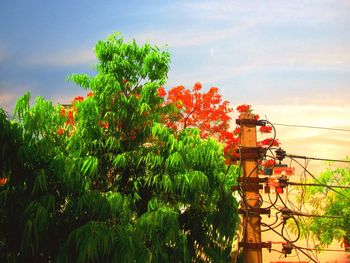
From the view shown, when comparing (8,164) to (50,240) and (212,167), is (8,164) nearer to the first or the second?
(50,240)

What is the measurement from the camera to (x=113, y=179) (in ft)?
28.1

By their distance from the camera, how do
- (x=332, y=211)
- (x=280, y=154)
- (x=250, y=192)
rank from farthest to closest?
(x=332, y=211) < (x=280, y=154) < (x=250, y=192)

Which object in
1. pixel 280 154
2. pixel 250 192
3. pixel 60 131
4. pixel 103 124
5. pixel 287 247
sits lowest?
pixel 287 247

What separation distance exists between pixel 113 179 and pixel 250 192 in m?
3.81

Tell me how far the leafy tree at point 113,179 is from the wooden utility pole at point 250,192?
2.66 ft

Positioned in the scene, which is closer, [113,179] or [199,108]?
[113,179]

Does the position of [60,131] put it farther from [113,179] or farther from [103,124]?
[113,179]

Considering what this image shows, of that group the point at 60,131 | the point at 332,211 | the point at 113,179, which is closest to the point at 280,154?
the point at 113,179

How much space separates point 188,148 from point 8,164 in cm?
371

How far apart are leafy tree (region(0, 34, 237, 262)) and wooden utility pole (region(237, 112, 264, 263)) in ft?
2.66

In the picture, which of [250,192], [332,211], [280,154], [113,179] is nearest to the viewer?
[250,192]

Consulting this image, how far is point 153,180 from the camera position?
7.95 m

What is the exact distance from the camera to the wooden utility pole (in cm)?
559

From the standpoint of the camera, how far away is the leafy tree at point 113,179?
6812 millimetres
